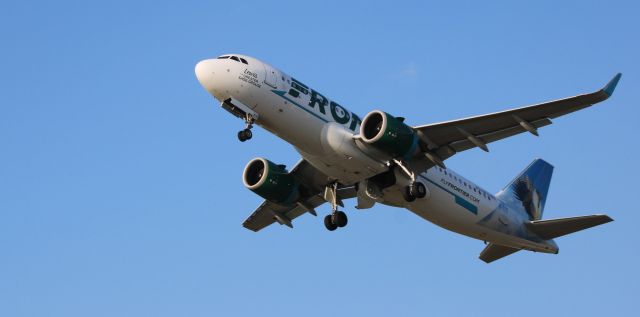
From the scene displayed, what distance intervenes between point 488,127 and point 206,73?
433 inches

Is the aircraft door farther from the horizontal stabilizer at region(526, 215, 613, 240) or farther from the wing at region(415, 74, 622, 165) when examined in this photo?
the horizontal stabilizer at region(526, 215, 613, 240)

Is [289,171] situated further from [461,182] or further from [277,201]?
[461,182]

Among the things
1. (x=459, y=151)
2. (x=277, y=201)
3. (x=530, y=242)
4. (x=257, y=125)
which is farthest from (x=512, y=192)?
(x=257, y=125)

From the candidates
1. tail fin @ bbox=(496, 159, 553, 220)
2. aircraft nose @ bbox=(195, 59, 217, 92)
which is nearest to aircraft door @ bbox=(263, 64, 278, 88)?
aircraft nose @ bbox=(195, 59, 217, 92)

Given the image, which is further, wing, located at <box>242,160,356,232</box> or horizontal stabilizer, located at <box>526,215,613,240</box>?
wing, located at <box>242,160,356,232</box>

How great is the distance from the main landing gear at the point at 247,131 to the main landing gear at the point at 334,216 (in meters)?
6.46

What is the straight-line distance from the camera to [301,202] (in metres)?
43.6

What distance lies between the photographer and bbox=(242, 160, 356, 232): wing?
42.4 metres

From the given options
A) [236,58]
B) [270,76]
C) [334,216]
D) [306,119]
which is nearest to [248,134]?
[306,119]

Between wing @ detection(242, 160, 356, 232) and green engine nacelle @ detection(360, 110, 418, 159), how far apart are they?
526cm

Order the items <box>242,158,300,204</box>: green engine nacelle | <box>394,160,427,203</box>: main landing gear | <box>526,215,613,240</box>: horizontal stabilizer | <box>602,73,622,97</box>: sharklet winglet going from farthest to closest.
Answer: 1. <box>242,158,300,204</box>: green engine nacelle
2. <box>526,215,613,240</box>: horizontal stabilizer
3. <box>394,160,427,203</box>: main landing gear
4. <box>602,73,622,97</box>: sharklet winglet

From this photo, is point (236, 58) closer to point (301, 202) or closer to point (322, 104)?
point (322, 104)

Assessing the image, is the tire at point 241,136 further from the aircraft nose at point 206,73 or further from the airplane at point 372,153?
the aircraft nose at point 206,73

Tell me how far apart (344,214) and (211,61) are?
9.30 m
